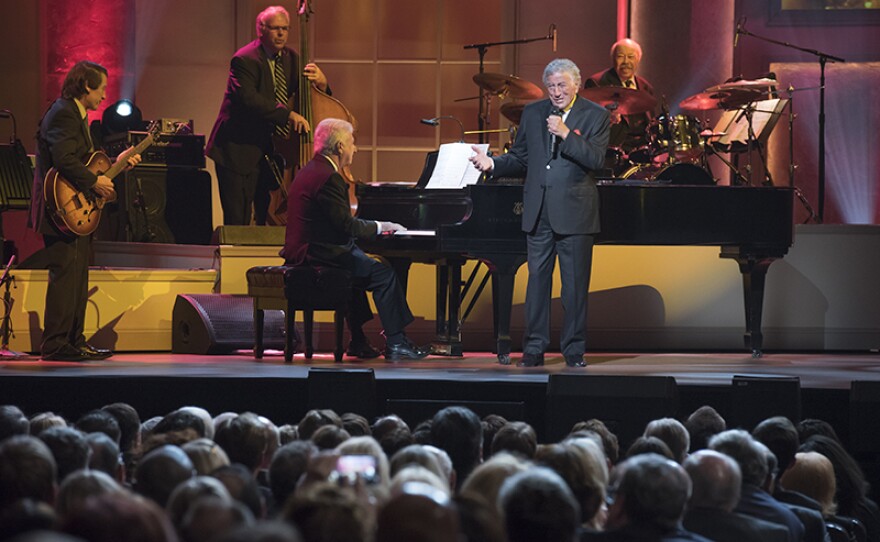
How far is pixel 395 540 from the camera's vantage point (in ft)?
6.49

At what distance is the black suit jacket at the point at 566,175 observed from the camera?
6184 mm

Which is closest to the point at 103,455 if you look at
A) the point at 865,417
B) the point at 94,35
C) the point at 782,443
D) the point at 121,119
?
the point at 782,443

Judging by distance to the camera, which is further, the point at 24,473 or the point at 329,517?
the point at 24,473

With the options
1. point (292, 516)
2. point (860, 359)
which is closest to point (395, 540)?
point (292, 516)

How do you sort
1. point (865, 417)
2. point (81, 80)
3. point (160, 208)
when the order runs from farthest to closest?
point (160, 208) → point (81, 80) → point (865, 417)

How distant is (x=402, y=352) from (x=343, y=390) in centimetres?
189

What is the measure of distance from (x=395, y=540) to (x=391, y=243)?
511 cm

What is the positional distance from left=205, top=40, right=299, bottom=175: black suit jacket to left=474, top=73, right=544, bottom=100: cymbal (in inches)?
51.6

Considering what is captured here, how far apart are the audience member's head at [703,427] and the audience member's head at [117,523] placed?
3.06 m

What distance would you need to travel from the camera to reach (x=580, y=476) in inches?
126

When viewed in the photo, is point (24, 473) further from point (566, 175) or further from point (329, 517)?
point (566, 175)

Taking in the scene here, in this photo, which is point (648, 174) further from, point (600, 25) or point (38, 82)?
point (38, 82)

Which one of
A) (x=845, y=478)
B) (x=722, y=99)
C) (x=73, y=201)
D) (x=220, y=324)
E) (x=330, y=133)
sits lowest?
(x=845, y=478)

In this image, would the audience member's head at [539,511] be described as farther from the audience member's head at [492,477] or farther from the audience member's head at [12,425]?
the audience member's head at [12,425]
